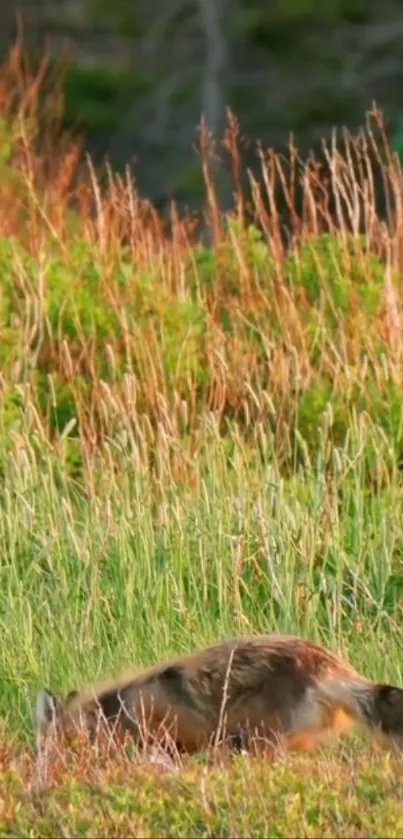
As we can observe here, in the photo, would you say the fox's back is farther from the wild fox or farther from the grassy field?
the grassy field

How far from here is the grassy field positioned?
20.0 ft

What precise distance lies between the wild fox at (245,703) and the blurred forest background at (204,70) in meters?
19.3

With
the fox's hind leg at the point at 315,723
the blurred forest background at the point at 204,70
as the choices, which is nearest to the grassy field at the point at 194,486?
the fox's hind leg at the point at 315,723

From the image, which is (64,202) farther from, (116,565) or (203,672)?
(203,672)

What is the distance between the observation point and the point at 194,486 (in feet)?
34.1

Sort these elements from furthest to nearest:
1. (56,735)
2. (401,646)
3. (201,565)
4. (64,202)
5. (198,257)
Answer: (64,202)
(198,257)
(201,565)
(401,646)
(56,735)

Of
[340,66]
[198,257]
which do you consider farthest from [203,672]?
[340,66]

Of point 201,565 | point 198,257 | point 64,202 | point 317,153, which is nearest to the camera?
point 201,565

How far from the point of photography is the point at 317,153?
25.9m

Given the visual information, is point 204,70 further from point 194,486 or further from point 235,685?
point 235,685

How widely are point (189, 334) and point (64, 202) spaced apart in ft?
10.2

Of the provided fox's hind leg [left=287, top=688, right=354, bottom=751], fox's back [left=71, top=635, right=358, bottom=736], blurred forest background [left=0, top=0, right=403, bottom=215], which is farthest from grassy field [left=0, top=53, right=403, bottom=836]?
blurred forest background [left=0, top=0, right=403, bottom=215]

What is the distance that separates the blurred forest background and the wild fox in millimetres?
19270

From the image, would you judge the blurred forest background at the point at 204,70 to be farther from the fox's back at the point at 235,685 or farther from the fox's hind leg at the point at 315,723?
the fox's hind leg at the point at 315,723
